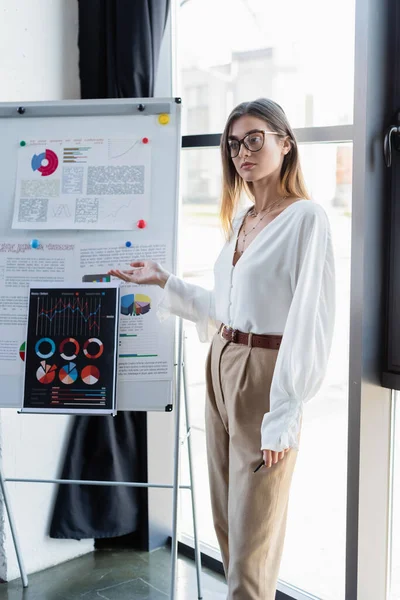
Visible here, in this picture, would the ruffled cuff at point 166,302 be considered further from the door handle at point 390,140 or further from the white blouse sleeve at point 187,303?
the door handle at point 390,140

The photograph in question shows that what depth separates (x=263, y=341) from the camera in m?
→ 1.85

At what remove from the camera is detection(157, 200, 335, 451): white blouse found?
171 centimetres

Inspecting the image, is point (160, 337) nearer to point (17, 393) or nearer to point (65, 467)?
point (17, 393)

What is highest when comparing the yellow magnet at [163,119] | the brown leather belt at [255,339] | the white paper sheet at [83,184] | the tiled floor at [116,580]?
the yellow magnet at [163,119]

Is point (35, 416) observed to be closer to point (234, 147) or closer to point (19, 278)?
point (19, 278)

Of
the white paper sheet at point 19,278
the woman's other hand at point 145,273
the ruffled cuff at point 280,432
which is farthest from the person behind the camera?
the white paper sheet at point 19,278

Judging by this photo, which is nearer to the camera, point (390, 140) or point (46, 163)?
point (390, 140)

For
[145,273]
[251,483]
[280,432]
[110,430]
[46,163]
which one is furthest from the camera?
[110,430]

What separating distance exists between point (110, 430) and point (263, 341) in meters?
1.15

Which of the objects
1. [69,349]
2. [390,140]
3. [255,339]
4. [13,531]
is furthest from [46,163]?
[13,531]

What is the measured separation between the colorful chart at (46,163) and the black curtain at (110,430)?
0.48 metres

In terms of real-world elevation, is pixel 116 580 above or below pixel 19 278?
below

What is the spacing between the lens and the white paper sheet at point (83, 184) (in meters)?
2.23

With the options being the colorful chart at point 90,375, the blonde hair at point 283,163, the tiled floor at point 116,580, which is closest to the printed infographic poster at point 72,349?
the colorful chart at point 90,375
